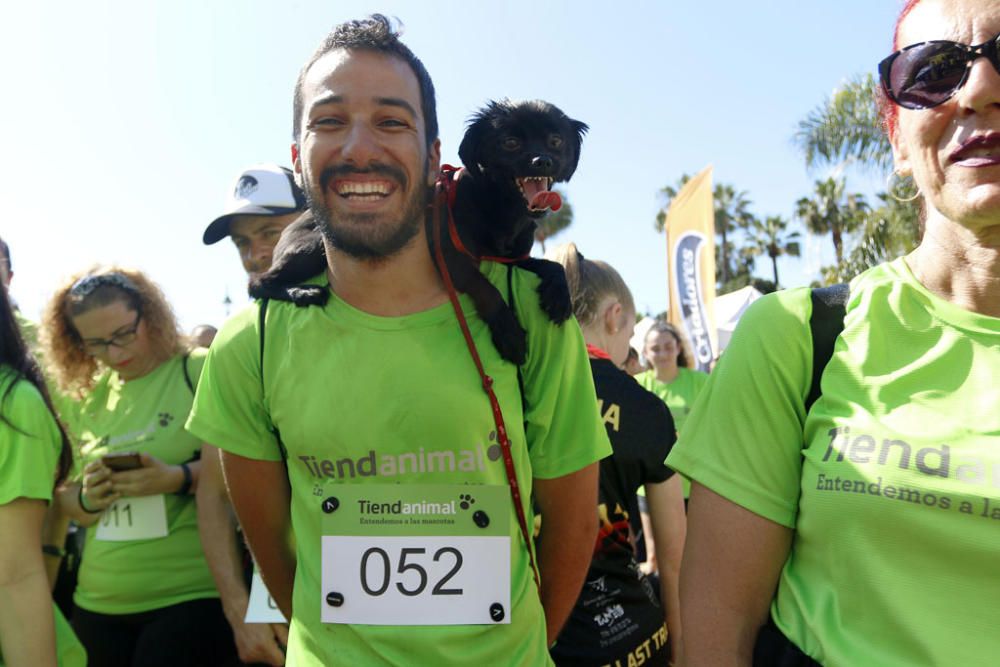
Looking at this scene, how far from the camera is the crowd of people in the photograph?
3.80 ft

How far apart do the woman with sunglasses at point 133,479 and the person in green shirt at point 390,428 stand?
1042mm

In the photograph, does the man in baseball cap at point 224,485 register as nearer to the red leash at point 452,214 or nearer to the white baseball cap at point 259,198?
the white baseball cap at point 259,198

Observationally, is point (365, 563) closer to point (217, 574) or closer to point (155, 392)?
point (217, 574)

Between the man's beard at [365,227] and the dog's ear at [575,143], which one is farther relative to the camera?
the dog's ear at [575,143]

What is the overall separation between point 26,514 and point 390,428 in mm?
1187

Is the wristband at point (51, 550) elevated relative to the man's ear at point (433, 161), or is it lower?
lower

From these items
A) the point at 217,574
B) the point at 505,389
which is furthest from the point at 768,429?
the point at 217,574

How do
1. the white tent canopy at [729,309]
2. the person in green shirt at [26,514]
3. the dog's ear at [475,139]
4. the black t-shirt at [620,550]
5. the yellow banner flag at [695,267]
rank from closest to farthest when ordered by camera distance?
1. the person in green shirt at [26,514]
2. the black t-shirt at [620,550]
3. the dog's ear at [475,139]
4. the yellow banner flag at [695,267]
5. the white tent canopy at [729,309]

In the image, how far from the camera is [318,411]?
68.7 inches

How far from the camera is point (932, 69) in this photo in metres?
1.21

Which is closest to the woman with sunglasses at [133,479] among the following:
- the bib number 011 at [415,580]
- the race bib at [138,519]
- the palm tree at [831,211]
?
the race bib at [138,519]

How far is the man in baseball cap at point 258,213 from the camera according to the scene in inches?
116

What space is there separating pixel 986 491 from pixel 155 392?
112 inches

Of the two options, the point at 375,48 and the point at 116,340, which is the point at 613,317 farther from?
the point at 116,340
